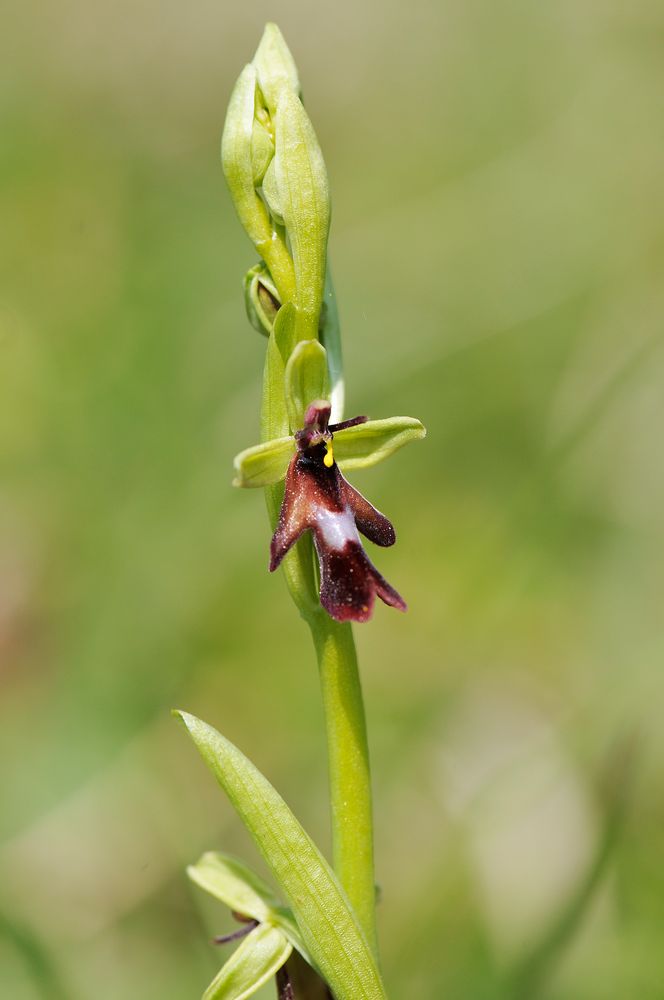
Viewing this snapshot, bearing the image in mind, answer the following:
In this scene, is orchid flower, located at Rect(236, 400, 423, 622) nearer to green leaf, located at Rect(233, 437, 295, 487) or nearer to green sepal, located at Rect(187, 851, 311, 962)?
green leaf, located at Rect(233, 437, 295, 487)

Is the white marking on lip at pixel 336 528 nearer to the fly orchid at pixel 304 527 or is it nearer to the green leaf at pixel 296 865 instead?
the fly orchid at pixel 304 527

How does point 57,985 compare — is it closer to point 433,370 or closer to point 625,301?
point 433,370

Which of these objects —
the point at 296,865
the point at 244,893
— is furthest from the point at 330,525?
the point at 244,893

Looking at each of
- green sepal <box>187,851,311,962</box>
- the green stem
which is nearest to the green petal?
green sepal <box>187,851,311,962</box>

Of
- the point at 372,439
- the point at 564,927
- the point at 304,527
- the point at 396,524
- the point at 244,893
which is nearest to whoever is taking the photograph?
the point at 304,527

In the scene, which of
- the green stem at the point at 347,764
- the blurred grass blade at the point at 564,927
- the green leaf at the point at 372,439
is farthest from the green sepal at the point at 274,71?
the blurred grass blade at the point at 564,927

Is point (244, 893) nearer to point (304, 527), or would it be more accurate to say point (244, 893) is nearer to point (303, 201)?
point (304, 527)
